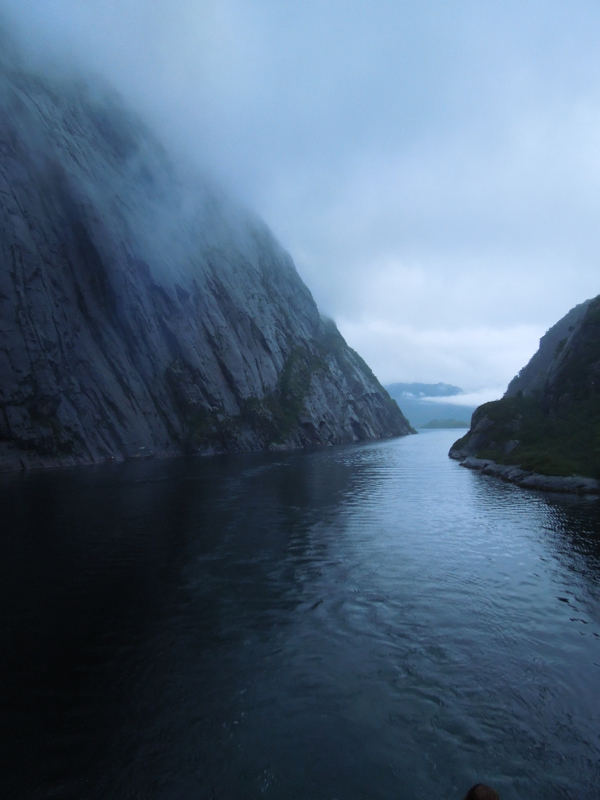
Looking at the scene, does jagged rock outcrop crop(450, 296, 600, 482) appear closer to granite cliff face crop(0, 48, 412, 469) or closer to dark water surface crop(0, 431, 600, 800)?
dark water surface crop(0, 431, 600, 800)

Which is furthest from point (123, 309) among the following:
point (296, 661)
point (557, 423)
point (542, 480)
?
point (296, 661)

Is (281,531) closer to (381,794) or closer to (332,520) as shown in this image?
(332,520)

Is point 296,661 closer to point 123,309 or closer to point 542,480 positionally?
point 542,480

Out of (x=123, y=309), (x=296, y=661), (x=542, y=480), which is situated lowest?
(x=296, y=661)

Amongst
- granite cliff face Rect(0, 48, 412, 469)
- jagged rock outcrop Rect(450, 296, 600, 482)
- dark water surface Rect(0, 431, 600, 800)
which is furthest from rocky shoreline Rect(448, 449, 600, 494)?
granite cliff face Rect(0, 48, 412, 469)

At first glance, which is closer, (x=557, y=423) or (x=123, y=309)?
(x=557, y=423)

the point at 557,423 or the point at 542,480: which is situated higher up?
the point at 557,423

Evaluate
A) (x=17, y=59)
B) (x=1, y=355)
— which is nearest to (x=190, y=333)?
(x=1, y=355)
